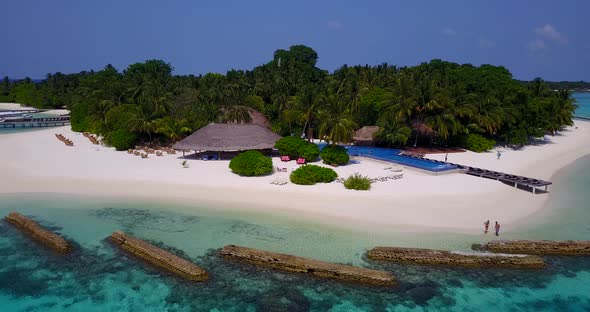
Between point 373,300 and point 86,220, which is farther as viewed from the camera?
point 86,220

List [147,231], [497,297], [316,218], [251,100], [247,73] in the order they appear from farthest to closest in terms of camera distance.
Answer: [247,73]
[251,100]
[316,218]
[147,231]
[497,297]

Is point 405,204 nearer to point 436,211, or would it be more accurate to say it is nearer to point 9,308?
point 436,211

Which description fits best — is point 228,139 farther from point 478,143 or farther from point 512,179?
point 478,143

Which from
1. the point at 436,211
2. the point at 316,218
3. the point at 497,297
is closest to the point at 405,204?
the point at 436,211

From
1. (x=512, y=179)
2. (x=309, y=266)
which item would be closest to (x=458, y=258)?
(x=309, y=266)

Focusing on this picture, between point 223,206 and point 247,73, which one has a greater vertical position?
point 247,73

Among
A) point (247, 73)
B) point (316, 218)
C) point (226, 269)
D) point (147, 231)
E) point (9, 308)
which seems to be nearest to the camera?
point (9, 308)

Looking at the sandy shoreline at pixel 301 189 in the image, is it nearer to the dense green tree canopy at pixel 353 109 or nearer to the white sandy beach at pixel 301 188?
the white sandy beach at pixel 301 188
